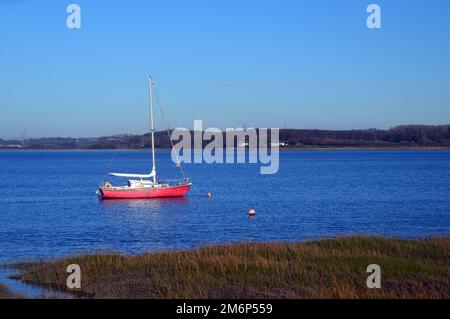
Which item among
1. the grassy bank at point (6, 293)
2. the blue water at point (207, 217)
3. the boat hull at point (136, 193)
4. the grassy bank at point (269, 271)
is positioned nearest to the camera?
the grassy bank at point (6, 293)

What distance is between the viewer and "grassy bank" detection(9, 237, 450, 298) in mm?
18047

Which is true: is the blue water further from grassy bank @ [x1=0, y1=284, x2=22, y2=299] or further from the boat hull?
grassy bank @ [x1=0, y1=284, x2=22, y2=299]

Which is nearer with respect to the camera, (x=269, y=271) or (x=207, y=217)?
(x=269, y=271)

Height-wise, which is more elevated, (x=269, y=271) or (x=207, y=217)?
(x=269, y=271)

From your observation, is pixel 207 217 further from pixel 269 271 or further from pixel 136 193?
pixel 269 271

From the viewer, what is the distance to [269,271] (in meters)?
20.7

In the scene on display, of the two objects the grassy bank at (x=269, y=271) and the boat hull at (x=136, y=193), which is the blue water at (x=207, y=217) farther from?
the grassy bank at (x=269, y=271)

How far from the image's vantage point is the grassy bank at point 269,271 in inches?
711

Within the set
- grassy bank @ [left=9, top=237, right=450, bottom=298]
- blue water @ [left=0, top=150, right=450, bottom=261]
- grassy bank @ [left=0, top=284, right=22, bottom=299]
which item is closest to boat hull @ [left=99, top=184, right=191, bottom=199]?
blue water @ [left=0, top=150, right=450, bottom=261]

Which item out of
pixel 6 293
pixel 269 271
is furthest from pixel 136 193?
pixel 6 293

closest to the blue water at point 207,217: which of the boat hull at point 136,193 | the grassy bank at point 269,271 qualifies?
the boat hull at point 136,193

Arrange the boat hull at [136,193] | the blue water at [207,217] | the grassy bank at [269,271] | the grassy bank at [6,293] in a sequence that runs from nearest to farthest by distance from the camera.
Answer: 1. the grassy bank at [6,293]
2. the grassy bank at [269,271]
3. the blue water at [207,217]
4. the boat hull at [136,193]

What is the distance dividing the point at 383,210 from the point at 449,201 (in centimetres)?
954
